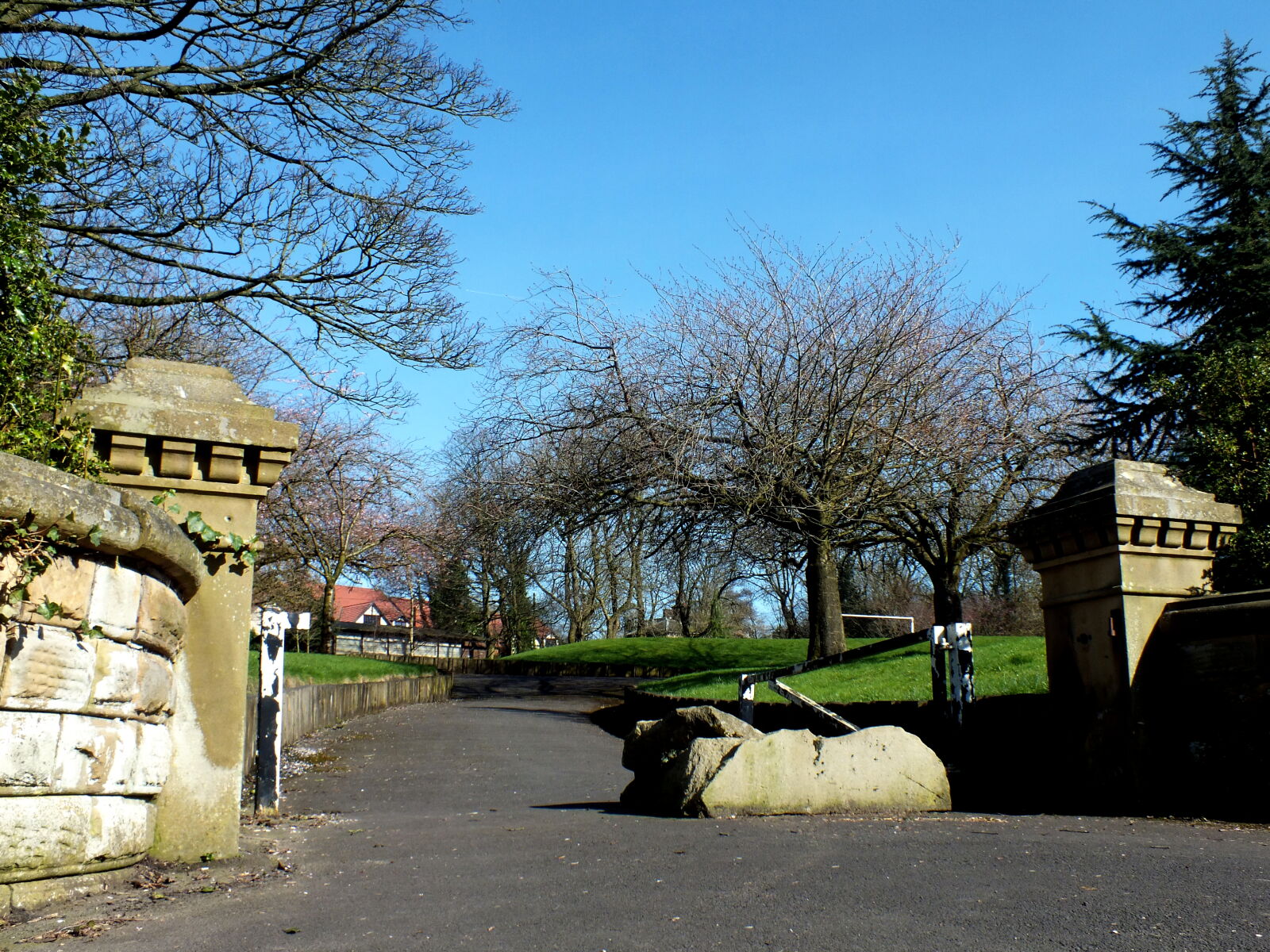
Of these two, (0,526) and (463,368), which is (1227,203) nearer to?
(463,368)

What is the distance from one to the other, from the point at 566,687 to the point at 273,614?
19431mm

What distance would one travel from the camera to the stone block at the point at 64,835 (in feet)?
11.8

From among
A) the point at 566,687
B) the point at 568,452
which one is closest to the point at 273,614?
the point at 568,452

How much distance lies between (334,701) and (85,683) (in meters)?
11.9

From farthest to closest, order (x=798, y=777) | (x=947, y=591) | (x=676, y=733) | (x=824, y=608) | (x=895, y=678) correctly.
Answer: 1. (x=947, y=591)
2. (x=824, y=608)
3. (x=895, y=678)
4. (x=676, y=733)
5. (x=798, y=777)

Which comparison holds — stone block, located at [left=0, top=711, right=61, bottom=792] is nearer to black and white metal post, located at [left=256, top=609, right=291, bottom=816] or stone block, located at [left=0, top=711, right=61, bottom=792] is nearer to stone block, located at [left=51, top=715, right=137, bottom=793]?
→ stone block, located at [left=51, top=715, right=137, bottom=793]

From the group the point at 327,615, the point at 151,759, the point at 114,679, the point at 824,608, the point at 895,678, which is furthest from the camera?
the point at 327,615

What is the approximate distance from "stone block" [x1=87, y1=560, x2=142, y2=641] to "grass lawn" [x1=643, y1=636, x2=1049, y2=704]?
8200mm

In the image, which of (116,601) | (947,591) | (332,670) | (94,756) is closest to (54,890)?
(94,756)

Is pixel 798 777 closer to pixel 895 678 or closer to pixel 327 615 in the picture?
pixel 895 678

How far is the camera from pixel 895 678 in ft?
49.0

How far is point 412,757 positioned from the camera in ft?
38.8

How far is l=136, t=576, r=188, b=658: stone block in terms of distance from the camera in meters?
4.51

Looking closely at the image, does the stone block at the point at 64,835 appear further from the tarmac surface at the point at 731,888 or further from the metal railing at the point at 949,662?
the metal railing at the point at 949,662
